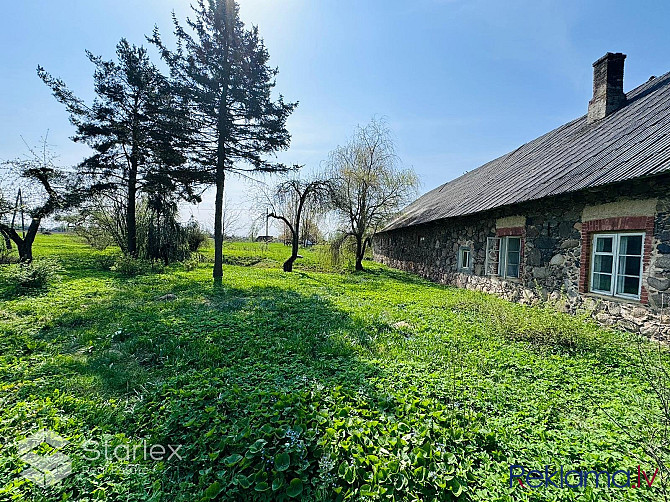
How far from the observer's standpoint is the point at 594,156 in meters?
7.30

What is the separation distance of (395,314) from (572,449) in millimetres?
4531

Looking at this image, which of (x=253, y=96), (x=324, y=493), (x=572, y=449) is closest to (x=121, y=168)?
(x=253, y=96)

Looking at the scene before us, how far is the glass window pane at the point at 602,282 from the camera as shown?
622cm

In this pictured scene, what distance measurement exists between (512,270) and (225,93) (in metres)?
11.3

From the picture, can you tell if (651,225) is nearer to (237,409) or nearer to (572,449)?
(572,449)

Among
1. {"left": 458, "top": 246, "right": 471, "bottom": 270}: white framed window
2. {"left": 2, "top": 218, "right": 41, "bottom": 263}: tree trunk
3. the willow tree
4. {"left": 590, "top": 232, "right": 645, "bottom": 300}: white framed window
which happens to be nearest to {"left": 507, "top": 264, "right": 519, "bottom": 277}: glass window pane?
{"left": 458, "top": 246, "right": 471, "bottom": 270}: white framed window

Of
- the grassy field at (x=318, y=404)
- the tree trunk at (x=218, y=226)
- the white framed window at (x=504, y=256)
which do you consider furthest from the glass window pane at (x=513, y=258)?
the tree trunk at (x=218, y=226)

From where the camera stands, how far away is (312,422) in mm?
2812

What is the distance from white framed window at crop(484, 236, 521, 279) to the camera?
357 inches

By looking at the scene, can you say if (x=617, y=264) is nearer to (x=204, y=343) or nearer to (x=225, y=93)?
(x=204, y=343)

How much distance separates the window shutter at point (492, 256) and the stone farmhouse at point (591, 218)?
1.3 inches

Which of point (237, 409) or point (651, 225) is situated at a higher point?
point (651, 225)

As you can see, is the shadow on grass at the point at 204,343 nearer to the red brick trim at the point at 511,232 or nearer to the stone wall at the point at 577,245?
the stone wall at the point at 577,245

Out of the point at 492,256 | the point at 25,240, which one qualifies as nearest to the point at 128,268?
the point at 25,240
